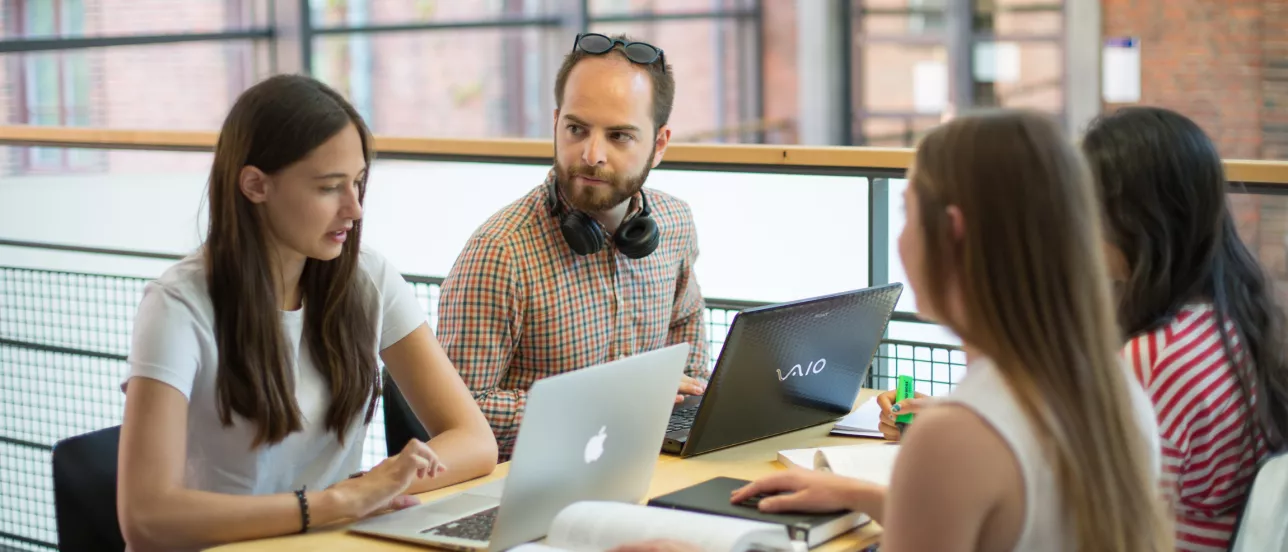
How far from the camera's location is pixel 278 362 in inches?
71.1

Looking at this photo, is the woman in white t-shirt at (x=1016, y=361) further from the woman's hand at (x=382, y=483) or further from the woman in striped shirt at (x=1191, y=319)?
the woman's hand at (x=382, y=483)

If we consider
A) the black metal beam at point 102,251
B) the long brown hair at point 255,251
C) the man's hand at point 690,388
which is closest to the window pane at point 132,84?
the black metal beam at point 102,251

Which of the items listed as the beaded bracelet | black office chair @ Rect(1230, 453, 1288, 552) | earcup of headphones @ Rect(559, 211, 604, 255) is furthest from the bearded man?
black office chair @ Rect(1230, 453, 1288, 552)

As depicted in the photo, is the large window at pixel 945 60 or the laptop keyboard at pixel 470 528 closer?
the laptop keyboard at pixel 470 528

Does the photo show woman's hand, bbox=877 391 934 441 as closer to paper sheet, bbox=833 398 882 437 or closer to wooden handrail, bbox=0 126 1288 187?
paper sheet, bbox=833 398 882 437

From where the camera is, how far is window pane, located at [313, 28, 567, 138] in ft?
29.2

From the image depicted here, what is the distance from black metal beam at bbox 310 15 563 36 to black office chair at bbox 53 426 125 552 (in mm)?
6387

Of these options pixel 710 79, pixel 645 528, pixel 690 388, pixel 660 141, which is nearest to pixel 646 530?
pixel 645 528

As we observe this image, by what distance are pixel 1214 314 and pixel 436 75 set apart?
805 centimetres

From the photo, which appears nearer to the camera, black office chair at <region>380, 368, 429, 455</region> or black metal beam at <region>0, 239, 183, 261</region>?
black office chair at <region>380, 368, 429, 455</region>

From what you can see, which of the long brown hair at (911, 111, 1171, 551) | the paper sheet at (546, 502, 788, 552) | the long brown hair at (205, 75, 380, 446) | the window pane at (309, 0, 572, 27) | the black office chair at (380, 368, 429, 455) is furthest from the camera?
the window pane at (309, 0, 572, 27)

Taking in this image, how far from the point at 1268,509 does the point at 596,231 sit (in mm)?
1141

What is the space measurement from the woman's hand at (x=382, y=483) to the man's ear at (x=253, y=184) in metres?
0.40

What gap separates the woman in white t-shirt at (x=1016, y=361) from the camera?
1.15 meters
